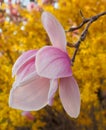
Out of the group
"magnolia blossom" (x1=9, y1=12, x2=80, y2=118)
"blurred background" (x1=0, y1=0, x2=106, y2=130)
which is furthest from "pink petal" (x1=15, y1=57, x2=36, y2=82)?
"blurred background" (x1=0, y1=0, x2=106, y2=130)

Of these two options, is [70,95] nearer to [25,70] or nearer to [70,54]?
[25,70]

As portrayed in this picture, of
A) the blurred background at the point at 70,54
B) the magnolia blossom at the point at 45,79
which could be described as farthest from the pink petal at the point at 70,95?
the blurred background at the point at 70,54

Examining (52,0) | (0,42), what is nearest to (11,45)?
(0,42)

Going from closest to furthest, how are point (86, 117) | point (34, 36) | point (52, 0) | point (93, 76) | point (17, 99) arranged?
point (17, 99) < point (93, 76) < point (34, 36) < point (86, 117) < point (52, 0)

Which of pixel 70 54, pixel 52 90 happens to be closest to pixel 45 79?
pixel 52 90

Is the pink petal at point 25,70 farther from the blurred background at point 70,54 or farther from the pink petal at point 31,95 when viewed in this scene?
the blurred background at point 70,54

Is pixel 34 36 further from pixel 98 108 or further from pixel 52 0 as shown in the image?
pixel 98 108
